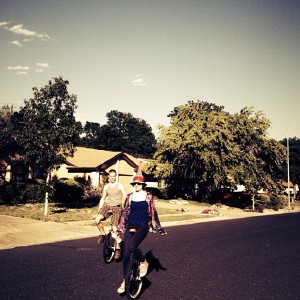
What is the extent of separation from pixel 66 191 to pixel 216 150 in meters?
14.5

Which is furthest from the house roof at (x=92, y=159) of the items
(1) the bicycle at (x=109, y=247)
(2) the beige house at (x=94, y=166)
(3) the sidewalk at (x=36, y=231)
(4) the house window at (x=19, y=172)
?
(1) the bicycle at (x=109, y=247)

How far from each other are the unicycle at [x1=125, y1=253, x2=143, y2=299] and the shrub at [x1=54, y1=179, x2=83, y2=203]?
22082 mm

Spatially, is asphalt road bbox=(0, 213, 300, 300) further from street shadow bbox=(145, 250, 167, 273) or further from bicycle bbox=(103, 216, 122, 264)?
bicycle bbox=(103, 216, 122, 264)

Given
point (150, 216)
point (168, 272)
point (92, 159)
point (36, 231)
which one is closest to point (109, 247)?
point (168, 272)

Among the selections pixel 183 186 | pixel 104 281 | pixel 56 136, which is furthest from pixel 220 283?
pixel 183 186

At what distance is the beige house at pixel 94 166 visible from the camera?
32531 mm

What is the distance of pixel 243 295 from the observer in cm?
562

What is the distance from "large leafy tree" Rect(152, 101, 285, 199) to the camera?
1180 inches

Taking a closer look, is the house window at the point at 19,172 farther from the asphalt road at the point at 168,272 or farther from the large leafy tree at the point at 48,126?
the asphalt road at the point at 168,272

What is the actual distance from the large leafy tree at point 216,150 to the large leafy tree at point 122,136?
48733 mm

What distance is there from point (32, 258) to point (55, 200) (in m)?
18.9

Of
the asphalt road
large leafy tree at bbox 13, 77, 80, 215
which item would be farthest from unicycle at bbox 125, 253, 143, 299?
large leafy tree at bbox 13, 77, 80, 215

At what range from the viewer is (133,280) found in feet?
17.1

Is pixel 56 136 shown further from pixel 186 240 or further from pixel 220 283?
pixel 220 283
